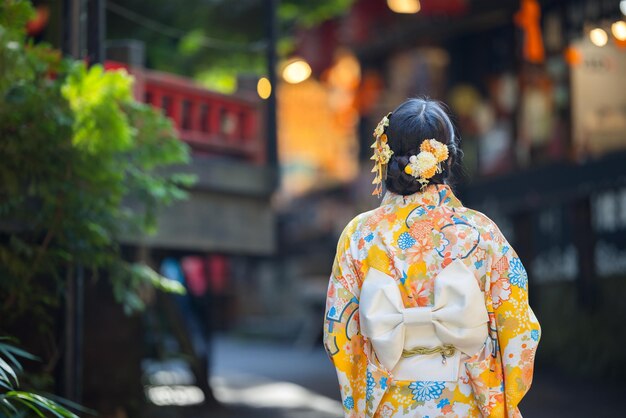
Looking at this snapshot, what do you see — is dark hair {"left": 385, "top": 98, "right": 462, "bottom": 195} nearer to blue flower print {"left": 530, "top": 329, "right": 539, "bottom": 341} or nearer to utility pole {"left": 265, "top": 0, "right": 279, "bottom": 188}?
blue flower print {"left": 530, "top": 329, "right": 539, "bottom": 341}

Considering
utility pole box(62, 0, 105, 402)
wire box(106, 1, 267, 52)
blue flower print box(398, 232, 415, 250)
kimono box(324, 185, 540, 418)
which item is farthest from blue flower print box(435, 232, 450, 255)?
wire box(106, 1, 267, 52)

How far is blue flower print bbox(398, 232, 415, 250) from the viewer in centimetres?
437

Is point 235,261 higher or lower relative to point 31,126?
higher

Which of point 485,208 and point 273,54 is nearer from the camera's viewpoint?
point 273,54

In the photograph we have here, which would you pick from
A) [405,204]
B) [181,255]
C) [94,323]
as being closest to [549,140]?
[181,255]

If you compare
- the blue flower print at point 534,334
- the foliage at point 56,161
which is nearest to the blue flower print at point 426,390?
the blue flower print at point 534,334

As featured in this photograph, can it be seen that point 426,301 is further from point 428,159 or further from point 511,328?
point 428,159

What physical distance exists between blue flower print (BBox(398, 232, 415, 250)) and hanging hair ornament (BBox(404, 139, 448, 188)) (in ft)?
0.81

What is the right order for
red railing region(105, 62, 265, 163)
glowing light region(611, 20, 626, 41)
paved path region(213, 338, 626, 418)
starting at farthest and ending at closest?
paved path region(213, 338, 626, 418), glowing light region(611, 20, 626, 41), red railing region(105, 62, 265, 163)

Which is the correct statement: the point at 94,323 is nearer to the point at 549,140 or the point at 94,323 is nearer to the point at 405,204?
the point at 405,204

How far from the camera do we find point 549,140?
14.2 m

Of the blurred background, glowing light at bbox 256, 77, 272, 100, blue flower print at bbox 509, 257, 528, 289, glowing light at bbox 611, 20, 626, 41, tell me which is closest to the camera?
blue flower print at bbox 509, 257, 528, 289

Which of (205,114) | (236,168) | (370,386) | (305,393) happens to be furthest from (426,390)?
(305,393)

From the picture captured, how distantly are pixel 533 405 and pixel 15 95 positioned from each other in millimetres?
5994
